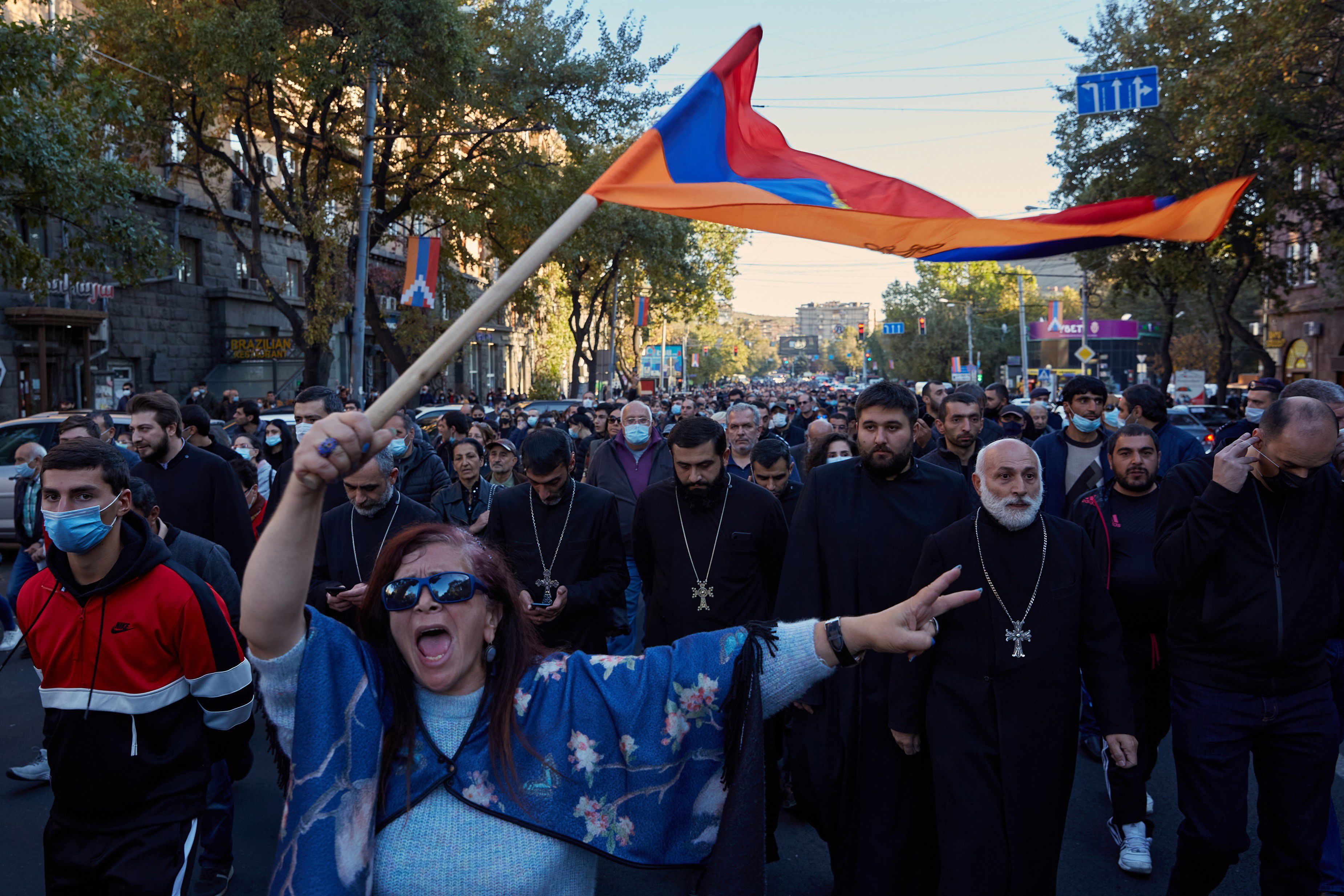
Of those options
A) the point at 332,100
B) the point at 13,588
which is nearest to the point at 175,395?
the point at 332,100

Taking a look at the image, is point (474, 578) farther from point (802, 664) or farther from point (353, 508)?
point (353, 508)

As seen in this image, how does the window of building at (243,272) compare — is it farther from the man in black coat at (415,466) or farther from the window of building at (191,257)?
the man in black coat at (415,466)

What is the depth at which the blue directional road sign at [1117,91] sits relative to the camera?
1451 centimetres

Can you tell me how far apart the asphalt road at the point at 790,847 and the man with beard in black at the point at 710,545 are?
1134mm

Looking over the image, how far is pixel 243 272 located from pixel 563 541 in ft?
99.2

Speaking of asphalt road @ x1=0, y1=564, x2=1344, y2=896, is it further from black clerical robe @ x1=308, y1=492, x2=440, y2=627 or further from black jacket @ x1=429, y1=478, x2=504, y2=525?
black jacket @ x1=429, y1=478, x2=504, y2=525

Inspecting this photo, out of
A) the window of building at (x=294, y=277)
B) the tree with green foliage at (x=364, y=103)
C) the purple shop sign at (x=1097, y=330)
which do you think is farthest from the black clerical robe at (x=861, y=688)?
the purple shop sign at (x=1097, y=330)

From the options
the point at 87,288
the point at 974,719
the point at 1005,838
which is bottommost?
the point at 1005,838

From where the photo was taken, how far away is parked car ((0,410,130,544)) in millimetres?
12523

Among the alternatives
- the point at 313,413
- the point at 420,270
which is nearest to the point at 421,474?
the point at 313,413

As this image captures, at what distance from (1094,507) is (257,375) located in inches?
1215

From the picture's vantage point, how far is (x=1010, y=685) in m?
3.94

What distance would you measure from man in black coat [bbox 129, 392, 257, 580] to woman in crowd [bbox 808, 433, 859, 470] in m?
3.66

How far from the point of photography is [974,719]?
396cm
